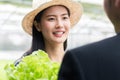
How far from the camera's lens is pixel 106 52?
2.89 feet

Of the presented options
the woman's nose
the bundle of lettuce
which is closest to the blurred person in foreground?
the bundle of lettuce

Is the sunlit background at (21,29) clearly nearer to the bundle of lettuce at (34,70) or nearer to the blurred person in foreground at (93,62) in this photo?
the bundle of lettuce at (34,70)

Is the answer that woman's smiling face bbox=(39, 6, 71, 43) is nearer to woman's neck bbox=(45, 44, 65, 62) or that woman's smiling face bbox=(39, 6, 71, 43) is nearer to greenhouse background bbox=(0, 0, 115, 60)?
woman's neck bbox=(45, 44, 65, 62)

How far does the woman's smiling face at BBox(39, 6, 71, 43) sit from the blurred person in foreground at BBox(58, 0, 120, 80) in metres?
1.22

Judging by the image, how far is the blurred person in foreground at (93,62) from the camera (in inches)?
33.6

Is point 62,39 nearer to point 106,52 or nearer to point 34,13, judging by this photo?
point 34,13

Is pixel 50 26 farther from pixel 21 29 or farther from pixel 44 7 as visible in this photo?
pixel 21 29

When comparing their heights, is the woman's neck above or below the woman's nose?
below

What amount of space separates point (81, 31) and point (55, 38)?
1176 cm

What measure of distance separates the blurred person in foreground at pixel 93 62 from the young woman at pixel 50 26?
1.22 metres

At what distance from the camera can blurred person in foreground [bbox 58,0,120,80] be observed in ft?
2.80

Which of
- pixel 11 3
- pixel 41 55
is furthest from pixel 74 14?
pixel 11 3

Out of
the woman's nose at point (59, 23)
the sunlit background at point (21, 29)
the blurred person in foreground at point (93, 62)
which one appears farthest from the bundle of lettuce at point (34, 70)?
the sunlit background at point (21, 29)

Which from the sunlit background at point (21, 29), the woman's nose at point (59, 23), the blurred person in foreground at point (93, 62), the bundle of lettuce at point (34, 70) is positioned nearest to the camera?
the blurred person in foreground at point (93, 62)
